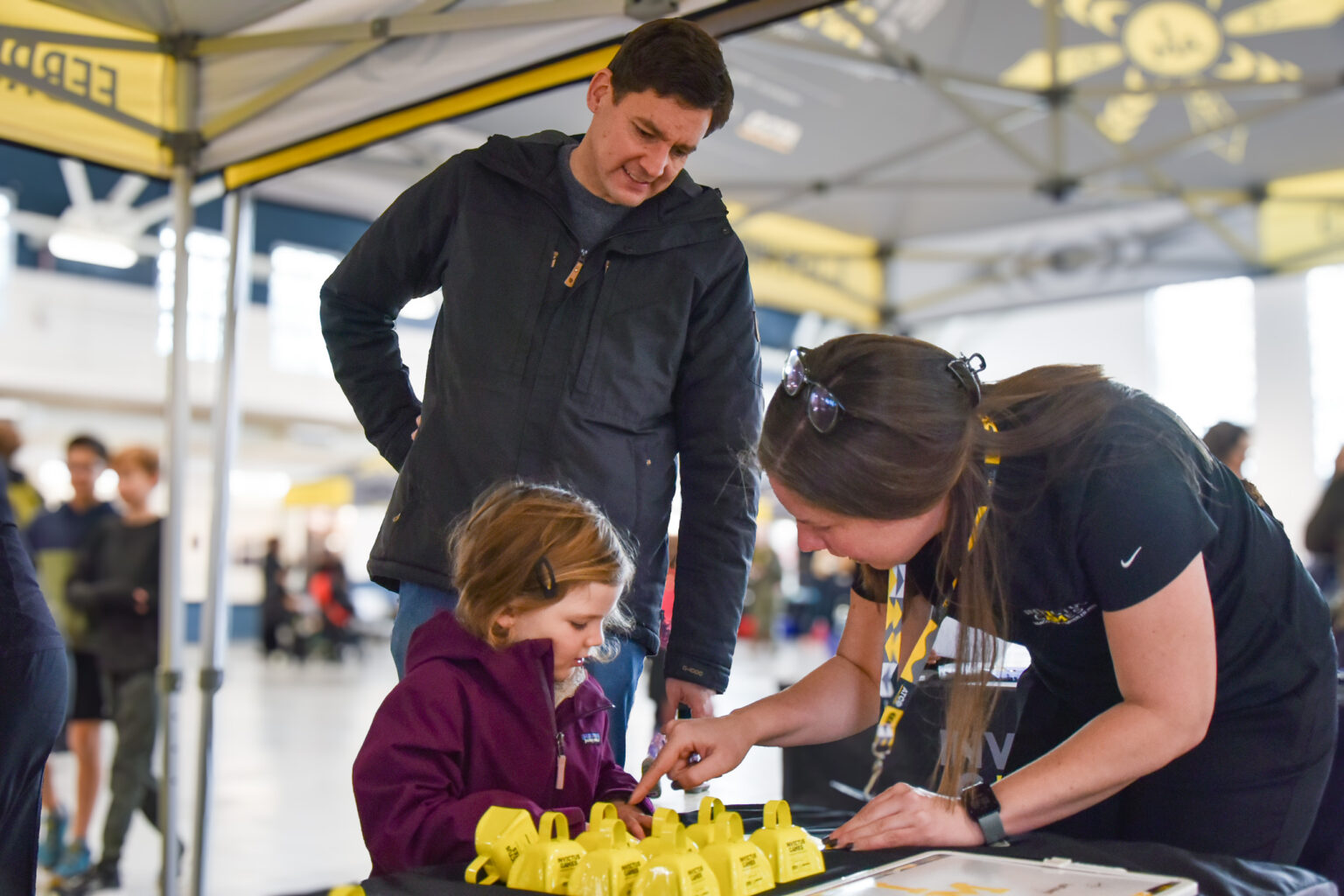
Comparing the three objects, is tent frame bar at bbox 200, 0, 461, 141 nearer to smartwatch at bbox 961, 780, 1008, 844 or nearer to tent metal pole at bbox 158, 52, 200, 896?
tent metal pole at bbox 158, 52, 200, 896

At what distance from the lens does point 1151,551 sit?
3.75ft

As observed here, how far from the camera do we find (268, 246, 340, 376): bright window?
9.56 meters

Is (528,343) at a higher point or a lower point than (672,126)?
lower

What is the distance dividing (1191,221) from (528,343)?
7402mm

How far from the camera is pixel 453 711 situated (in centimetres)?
130

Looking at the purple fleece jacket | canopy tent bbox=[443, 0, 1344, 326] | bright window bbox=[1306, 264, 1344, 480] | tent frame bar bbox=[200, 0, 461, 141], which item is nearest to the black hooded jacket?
the purple fleece jacket

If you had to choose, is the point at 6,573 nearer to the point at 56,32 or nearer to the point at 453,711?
the point at 453,711

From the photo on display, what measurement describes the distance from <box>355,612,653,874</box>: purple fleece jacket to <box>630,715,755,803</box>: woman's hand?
12cm

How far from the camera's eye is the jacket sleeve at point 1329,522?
157 inches

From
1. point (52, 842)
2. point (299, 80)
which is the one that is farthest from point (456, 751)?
point (52, 842)

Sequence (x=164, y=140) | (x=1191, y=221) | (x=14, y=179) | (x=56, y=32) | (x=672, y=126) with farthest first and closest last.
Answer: (x=14, y=179), (x=1191, y=221), (x=164, y=140), (x=56, y=32), (x=672, y=126)

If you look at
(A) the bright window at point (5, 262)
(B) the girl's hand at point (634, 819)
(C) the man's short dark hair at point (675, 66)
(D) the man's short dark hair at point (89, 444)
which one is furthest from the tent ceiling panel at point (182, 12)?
(A) the bright window at point (5, 262)

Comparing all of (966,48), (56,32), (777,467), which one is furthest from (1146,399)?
(966,48)

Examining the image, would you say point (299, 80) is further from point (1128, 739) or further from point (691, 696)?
point (1128, 739)
